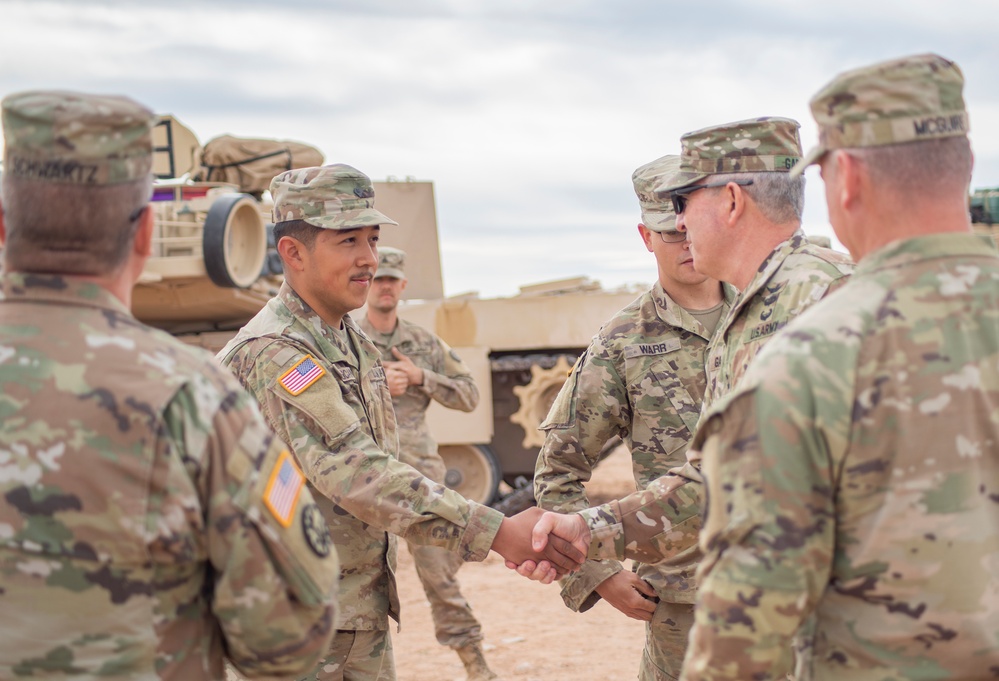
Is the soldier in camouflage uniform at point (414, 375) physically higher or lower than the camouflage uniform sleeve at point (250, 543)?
lower

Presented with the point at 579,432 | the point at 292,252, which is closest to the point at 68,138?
the point at 292,252

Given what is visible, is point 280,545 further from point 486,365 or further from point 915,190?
point 486,365

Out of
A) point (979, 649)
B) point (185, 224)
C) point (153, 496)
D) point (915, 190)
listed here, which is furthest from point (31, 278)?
point (185, 224)

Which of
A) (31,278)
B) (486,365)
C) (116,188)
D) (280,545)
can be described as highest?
(116,188)

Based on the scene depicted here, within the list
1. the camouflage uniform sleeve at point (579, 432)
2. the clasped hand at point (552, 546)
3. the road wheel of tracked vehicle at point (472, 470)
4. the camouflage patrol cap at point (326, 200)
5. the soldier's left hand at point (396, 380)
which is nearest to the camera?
the clasped hand at point (552, 546)

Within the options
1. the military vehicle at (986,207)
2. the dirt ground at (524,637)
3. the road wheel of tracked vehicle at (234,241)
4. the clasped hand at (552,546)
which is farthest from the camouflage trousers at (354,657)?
the military vehicle at (986,207)

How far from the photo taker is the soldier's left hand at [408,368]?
8.25 m

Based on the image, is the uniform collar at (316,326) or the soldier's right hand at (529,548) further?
the uniform collar at (316,326)

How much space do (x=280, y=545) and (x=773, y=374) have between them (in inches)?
38.6

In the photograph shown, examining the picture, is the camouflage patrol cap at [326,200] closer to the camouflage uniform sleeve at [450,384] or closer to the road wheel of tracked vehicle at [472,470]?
the camouflage uniform sleeve at [450,384]

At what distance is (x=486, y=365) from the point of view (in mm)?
13234

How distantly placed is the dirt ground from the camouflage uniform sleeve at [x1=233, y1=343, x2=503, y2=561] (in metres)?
3.87

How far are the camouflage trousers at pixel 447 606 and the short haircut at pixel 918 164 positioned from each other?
544cm

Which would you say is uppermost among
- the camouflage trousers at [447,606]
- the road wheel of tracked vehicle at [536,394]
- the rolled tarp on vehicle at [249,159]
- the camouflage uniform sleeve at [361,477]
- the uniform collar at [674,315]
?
the rolled tarp on vehicle at [249,159]
